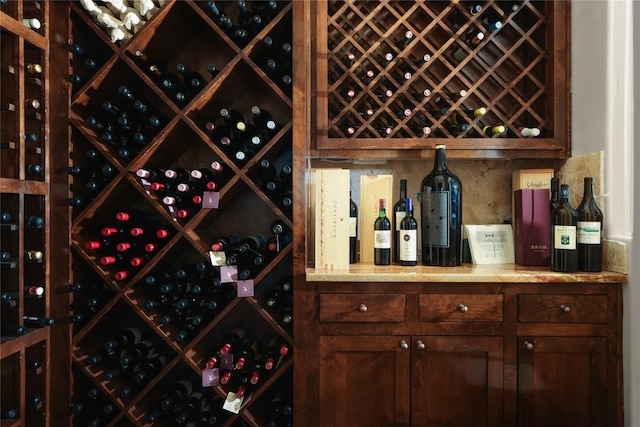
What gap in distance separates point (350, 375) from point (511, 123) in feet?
4.27

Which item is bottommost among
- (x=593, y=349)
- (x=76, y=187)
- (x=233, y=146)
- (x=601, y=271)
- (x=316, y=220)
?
(x=593, y=349)

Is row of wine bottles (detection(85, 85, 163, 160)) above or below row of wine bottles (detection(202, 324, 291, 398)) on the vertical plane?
above

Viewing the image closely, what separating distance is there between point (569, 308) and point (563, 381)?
0.28 meters

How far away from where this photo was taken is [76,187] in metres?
1.58

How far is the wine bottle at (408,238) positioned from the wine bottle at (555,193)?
1.98 feet

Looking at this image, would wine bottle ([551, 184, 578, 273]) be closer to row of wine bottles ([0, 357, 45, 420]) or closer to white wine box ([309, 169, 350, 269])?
white wine box ([309, 169, 350, 269])

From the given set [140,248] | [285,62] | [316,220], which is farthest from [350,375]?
[285,62]

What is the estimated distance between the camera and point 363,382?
1456 millimetres

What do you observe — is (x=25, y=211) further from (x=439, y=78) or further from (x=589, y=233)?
(x=589, y=233)

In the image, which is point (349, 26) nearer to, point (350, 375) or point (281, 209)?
point (281, 209)

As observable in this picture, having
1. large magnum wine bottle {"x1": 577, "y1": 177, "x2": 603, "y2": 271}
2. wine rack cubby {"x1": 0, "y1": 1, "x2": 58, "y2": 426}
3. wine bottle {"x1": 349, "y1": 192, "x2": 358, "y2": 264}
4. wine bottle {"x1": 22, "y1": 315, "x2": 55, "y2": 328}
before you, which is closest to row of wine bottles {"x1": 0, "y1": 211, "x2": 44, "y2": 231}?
wine rack cubby {"x1": 0, "y1": 1, "x2": 58, "y2": 426}

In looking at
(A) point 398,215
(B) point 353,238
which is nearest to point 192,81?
(B) point 353,238

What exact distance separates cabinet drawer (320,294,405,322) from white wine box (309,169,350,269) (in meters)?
0.15

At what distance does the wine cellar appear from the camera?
4.72 ft
